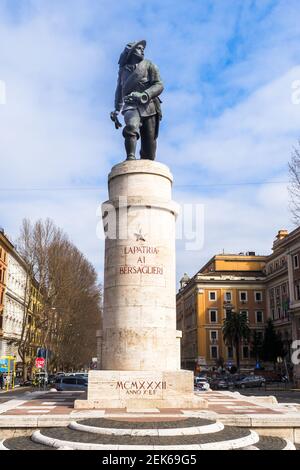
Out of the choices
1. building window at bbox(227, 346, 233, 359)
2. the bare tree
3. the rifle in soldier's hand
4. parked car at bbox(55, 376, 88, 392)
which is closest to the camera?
the rifle in soldier's hand

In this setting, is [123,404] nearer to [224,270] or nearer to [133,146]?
[133,146]

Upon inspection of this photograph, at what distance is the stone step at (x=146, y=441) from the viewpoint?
8656mm

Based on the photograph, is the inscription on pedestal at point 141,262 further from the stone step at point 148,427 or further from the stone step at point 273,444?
the stone step at point 273,444

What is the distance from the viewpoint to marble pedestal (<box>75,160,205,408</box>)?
14.1m

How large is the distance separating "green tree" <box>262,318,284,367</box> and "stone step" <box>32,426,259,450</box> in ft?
214

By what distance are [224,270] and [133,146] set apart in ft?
259

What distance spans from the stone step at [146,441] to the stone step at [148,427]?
0.12 m

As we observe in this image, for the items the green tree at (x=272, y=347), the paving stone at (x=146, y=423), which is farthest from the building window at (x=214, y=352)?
the paving stone at (x=146, y=423)

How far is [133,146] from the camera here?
1752 centimetres

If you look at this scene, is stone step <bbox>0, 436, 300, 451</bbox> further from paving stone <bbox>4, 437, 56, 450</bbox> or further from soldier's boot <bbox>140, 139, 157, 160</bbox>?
soldier's boot <bbox>140, 139, 157, 160</bbox>

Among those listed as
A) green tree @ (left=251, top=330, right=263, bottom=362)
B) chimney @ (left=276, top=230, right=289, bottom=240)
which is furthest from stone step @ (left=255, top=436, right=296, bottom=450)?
chimney @ (left=276, top=230, right=289, bottom=240)

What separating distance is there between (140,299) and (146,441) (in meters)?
6.36
